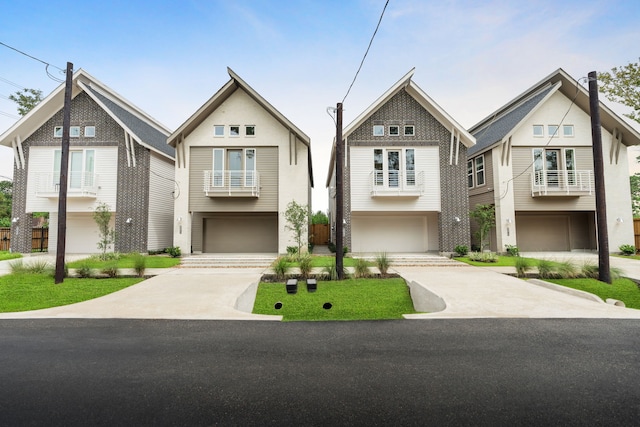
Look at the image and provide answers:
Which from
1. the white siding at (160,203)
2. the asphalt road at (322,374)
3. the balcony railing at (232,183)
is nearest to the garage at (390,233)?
the balcony railing at (232,183)

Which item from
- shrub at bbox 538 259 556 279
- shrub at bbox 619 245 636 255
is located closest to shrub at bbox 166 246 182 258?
shrub at bbox 538 259 556 279

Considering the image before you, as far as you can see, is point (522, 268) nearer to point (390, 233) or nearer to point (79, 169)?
point (390, 233)

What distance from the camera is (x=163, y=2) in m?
10.8

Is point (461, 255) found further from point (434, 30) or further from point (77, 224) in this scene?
point (77, 224)

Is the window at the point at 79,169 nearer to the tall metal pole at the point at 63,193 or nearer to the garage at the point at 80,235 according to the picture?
the garage at the point at 80,235

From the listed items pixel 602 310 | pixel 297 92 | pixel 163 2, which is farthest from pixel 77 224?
pixel 602 310


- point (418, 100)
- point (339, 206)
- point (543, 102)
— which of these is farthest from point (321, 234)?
point (543, 102)

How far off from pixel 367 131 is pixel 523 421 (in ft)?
49.3

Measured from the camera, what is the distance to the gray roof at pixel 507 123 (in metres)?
16.6

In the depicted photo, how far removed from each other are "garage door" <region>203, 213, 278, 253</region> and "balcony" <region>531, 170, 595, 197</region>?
14986 mm

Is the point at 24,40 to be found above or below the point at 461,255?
above

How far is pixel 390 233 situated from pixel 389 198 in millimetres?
2622

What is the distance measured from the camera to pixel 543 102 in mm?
16188

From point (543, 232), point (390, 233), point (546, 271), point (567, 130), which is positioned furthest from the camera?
point (543, 232)
